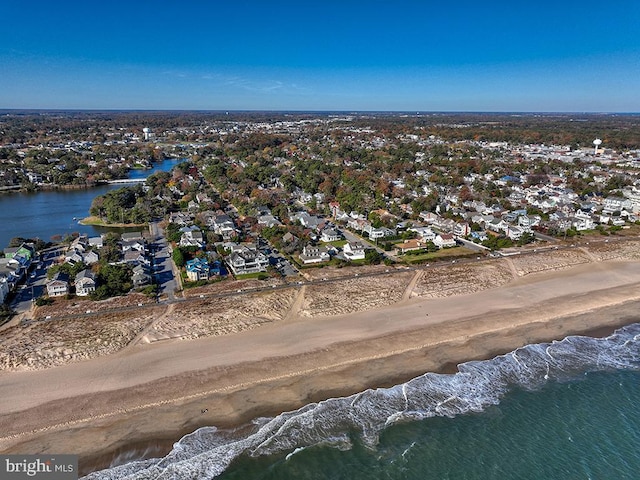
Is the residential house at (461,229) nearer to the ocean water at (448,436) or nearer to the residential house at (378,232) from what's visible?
the residential house at (378,232)

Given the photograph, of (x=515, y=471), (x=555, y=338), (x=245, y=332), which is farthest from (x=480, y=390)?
(x=245, y=332)

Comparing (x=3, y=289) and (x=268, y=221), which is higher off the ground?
(x=268, y=221)

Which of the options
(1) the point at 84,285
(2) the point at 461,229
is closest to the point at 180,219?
(1) the point at 84,285

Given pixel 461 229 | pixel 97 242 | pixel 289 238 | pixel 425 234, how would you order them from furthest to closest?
pixel 461 229, pixel 425 234, pixel 289 238, pixel 97 242

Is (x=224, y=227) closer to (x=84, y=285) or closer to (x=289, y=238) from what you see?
(x=289, y=238)

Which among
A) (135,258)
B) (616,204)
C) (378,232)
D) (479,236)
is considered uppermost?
(616,204)

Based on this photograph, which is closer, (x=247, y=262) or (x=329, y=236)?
(x=247, y=262)

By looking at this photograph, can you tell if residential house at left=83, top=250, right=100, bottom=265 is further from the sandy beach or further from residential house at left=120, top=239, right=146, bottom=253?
the sandy beach
